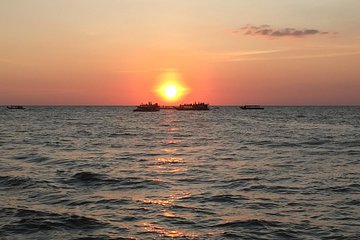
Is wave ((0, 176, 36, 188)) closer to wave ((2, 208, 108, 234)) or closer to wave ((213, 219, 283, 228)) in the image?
wave ((2, 208, 108, 234))

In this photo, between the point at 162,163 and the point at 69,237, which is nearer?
the point at 69,237

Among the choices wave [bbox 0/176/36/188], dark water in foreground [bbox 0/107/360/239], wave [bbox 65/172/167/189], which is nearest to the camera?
dark water in foreground [bbox 0/107/360/239]

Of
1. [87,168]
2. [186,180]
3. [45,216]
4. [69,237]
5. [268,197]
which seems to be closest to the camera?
[69,237]

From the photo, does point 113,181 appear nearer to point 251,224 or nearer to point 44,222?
point 44,222

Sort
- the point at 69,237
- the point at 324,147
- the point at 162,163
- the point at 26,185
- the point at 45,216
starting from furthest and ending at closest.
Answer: the point at 324,147, the point at 162,163, the point at 26,185, the point at 45,216, the point at 69,237

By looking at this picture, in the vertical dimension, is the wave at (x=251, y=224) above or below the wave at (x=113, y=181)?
above

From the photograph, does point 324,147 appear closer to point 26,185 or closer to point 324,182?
point 324,182

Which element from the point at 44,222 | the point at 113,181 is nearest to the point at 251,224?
the point at 44,222

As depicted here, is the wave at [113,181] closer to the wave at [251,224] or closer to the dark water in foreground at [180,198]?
the dark water in foreground at [180,198]

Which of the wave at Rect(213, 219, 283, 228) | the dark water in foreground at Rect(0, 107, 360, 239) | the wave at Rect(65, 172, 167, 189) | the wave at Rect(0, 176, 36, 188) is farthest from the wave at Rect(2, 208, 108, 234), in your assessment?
the wave at Rect(65, 172, 167, 189)

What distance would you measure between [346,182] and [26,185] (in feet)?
57.0

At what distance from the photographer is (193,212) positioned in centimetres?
1634

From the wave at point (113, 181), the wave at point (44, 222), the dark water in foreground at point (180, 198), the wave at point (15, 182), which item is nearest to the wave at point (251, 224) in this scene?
the dark water in foreground at point (180, 198)

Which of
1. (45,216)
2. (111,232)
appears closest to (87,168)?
(45,216)
